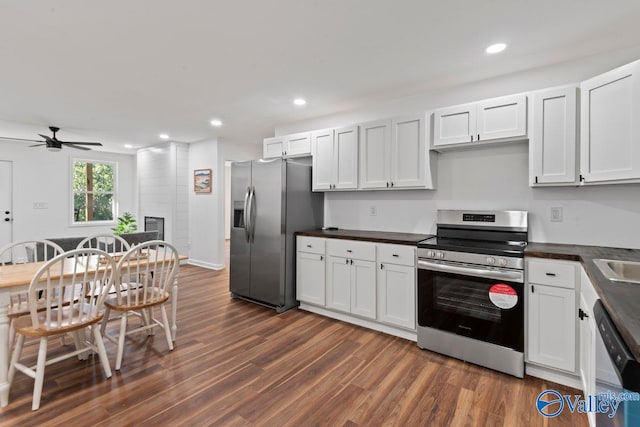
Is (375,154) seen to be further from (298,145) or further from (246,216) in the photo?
(246,216)

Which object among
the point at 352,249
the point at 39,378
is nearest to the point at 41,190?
the point at 39,378

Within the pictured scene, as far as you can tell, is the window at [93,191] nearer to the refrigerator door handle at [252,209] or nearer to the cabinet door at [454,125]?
the refrigerator door handle at [252,209]

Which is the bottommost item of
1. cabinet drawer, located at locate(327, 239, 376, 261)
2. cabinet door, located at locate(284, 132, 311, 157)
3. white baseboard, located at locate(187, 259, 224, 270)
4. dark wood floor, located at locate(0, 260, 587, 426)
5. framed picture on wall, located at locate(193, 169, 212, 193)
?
dark wood floor, located at locate(0, 260, 587, 426)

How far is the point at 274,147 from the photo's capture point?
4.35 m

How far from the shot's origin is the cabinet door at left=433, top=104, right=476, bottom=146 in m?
2.80

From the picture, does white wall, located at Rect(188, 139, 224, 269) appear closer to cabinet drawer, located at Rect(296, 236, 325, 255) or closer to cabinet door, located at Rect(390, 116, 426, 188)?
cabinet drawer, located at Rect(296, 236, 325, 255)

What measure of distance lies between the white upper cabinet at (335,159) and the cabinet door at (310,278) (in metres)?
0.87

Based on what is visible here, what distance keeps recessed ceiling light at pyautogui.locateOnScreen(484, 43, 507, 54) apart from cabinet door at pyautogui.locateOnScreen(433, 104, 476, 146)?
1.46ft

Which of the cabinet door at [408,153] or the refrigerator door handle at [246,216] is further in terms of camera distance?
the refrigerator door handle at [246,216]

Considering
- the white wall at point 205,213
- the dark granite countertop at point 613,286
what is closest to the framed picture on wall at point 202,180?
the white wall at point 205,213

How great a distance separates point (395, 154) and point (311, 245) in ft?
4.55

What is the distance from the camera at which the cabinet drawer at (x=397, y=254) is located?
2.84m

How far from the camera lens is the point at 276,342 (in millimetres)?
2879

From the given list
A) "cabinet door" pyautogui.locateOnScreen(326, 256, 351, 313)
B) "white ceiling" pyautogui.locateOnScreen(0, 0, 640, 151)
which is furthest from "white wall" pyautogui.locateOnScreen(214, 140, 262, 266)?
"cabinet door" pyautogui.locateOnScreen(326, 256, 351, 313)
